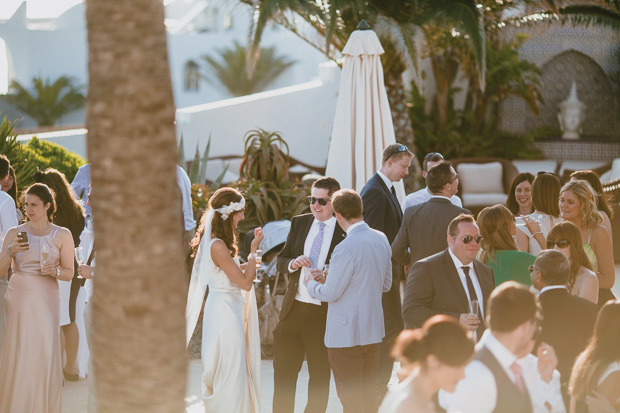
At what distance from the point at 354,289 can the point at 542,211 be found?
6.91 feet

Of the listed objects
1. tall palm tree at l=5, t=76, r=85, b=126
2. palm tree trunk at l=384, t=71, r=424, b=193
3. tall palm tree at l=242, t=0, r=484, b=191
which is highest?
tall palm tree at l=5, t=76, r=85, b=126

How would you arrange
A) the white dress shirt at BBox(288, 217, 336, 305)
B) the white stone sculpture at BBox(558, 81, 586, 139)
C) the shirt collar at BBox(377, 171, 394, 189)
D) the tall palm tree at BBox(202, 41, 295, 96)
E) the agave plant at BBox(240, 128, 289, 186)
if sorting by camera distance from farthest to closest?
the tall palm tree at BBox(202, 41, 295, 96) < the white stone sculpture at BBox(558, 81, 586, 139) < the agave plant at BBox(240, 128, 289, 186) < the shirt collar at BBox(377, 171, 394, 189) < the white dress shirt at BBox(288, 217, 336, 305)

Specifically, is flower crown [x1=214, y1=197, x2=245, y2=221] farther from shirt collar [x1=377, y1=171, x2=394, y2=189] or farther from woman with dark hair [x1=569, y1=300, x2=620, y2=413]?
woman with dark hair [x1=569, y1=300, x2=620, y2=413]

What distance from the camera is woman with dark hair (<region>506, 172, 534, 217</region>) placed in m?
7.69

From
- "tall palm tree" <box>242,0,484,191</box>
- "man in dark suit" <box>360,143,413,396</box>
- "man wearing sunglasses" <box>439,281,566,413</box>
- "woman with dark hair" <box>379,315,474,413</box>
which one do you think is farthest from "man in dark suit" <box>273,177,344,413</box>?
"tall palm tree" <box>242,0,484,191</box>

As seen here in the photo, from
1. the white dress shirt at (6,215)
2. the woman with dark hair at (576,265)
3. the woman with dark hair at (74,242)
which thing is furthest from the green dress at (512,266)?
the white dress shirt at (6,215)

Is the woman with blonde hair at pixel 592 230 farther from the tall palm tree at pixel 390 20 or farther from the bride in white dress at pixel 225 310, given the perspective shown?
the tall palm tree at pixel 390 20

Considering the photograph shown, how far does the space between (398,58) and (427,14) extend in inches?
36.3

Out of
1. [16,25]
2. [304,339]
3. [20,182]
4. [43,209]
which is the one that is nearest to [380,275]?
[304,339]

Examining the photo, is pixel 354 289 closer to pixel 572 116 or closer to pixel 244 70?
pixel 572 116

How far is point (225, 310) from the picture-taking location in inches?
241

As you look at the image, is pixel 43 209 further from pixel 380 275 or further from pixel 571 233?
pixel 571 233

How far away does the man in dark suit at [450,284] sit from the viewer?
17.1 feet

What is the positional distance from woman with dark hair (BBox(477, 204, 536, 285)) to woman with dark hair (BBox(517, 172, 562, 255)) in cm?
82
